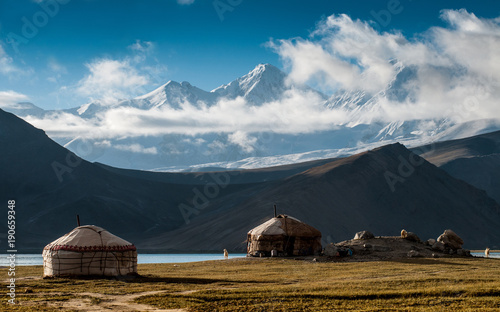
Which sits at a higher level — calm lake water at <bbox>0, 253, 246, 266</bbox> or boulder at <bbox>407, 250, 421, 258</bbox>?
boulder at <bbox>407, 250, 421, 258</bbox>

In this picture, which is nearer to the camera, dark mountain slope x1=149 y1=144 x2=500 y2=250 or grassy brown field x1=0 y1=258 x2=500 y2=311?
grassy brown field x1=0 y1=258 x2=500 y2=311

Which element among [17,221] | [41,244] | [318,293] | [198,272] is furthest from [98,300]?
[17,221]

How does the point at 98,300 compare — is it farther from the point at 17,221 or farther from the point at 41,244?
the point at 17,221

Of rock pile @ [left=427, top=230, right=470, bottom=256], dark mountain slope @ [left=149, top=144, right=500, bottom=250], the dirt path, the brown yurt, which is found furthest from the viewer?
dark mountain slope @ [left=149, top=144, right=500, bottom=250]

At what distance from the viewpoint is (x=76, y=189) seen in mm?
170500

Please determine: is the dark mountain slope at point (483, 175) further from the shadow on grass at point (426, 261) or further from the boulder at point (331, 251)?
the shadow on grass at point (426, 261)

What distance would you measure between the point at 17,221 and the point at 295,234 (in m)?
121

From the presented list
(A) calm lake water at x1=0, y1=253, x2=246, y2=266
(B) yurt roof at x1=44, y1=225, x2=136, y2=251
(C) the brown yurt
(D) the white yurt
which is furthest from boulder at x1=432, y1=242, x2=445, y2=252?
(A) calm lake water at x1=0, y1=253, x2=246, y2=266

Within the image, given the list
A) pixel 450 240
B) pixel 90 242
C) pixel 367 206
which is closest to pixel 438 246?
pixel 450 240

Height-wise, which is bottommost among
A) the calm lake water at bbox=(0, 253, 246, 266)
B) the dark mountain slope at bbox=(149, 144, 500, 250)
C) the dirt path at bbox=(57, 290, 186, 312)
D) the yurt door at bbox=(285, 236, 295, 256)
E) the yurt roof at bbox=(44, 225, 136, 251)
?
the calm lake water at bbox=(0, 253, 246, 266)

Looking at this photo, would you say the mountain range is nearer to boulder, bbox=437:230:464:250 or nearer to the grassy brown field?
boulder, bbox=437:230:464:250

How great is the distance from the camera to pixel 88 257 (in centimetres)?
3272

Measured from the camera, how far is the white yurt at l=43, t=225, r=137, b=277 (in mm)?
32656

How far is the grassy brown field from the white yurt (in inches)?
53.9
